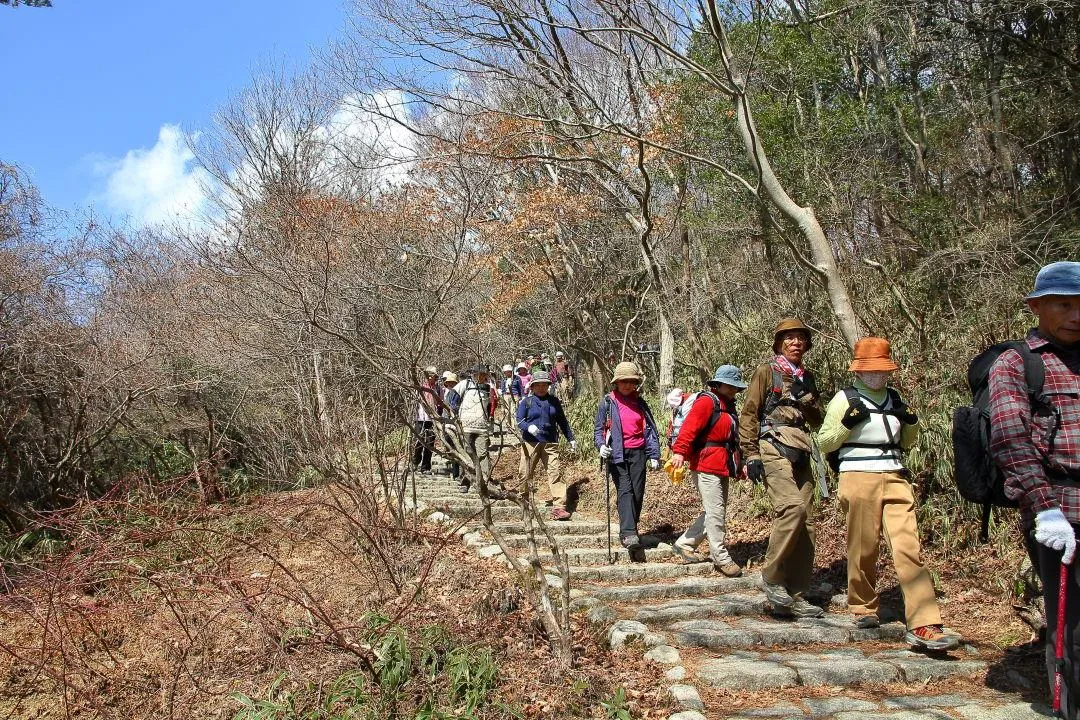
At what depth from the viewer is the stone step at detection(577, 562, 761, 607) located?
6.39m

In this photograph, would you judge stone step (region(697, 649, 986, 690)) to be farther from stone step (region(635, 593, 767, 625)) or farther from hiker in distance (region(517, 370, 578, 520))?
hiker in distance (region(517, 370, 578, 520))

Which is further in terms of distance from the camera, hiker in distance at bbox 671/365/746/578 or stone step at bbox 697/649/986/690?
hiker in distance at bbox 671/365/746/578

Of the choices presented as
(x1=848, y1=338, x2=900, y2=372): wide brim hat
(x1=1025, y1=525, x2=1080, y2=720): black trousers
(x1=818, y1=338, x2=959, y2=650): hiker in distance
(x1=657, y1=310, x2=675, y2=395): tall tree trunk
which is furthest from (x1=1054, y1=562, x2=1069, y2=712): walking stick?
(x1=657, y1=310, x2=675, y2=395): tall tree trunk

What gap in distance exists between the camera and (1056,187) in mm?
9656

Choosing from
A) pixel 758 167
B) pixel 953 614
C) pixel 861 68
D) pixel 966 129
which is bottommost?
pixel 953 614

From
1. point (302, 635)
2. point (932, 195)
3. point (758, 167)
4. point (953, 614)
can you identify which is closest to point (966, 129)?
point (932, 195)

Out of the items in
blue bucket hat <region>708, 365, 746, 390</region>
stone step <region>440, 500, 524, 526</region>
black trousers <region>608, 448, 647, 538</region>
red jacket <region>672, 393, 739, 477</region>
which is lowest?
stone step <region>440, 500, 524, 526</region>

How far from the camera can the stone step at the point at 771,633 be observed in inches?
208

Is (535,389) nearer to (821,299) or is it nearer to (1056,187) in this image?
(821,299)

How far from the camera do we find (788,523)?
5.85m

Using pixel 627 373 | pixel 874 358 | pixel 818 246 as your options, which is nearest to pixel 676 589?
pixel 627 373

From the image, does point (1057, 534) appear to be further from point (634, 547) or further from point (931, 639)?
point (634, 547)

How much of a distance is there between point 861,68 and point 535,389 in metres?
8.99

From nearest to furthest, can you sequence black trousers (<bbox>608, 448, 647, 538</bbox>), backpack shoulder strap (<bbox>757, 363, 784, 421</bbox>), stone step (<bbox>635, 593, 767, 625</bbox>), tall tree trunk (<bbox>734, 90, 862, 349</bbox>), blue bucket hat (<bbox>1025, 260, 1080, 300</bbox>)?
blue bucket hat (<bbox>1025, 260, 1080, 300</bbox>) < stone step (<bbox>635, 593, 767, 625</bbox>) < backpack shoulder strap (<bbox>757, 363, 784, 421</bbox>) < tall tree trunk (<bbox>734, 90, 862, 349</bbox>) < black trousers (<bbox>608, 448, 647, 538</bbox>)
